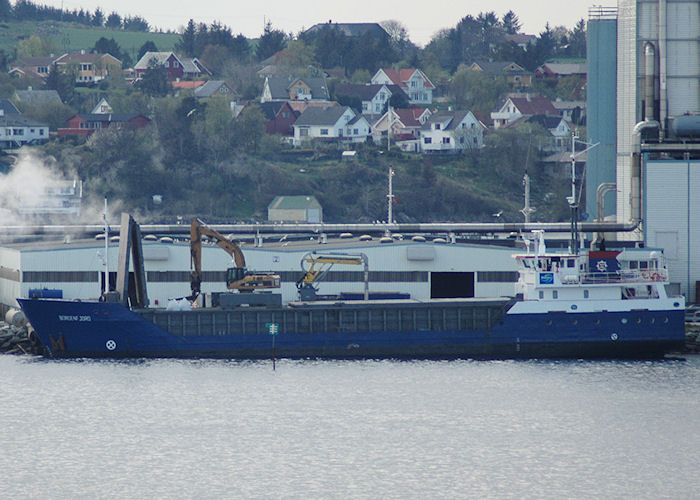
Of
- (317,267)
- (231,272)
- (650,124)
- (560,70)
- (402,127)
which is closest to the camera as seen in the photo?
(231,272)

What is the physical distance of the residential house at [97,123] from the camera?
149750mm

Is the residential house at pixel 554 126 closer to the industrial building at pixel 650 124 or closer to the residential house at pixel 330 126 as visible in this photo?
the residential house at pixel 330 126

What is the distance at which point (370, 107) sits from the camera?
578 feet

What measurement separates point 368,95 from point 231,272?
369 feet

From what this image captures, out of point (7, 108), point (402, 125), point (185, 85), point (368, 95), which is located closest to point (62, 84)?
point (185, 85)

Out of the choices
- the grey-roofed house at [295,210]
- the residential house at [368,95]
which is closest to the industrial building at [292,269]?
the grey-roofed house at [295,210]

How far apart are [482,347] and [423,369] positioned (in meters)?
4.48

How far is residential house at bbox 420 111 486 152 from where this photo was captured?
156 m

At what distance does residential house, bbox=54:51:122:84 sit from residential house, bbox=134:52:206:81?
3.27m

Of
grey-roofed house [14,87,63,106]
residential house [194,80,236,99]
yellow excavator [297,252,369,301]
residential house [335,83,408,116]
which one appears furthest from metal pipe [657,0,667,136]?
residential house [194,80,236,99]

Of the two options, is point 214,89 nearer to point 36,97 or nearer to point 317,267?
point 36,97

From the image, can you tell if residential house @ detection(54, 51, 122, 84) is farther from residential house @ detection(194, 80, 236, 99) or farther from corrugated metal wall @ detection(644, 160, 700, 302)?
corrugated metal wall @ detection(644, 160, 700, 302)

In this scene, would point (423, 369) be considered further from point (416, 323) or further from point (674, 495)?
point (674, 495)

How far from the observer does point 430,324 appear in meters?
64.4
